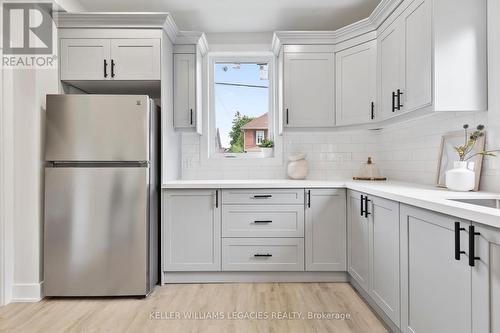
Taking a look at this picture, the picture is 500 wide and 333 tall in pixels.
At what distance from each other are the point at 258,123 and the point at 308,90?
28.8 inches

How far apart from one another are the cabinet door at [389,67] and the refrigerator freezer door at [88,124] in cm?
202

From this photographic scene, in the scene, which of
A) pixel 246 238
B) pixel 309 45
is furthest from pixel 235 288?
pixel 309 45

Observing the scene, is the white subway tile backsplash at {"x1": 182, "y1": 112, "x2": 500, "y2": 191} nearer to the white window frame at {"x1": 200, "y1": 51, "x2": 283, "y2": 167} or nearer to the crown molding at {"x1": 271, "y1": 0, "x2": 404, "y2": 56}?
the white window frame at {"x1": 200, "y1": 51, "x2": 283, "y2": 167}

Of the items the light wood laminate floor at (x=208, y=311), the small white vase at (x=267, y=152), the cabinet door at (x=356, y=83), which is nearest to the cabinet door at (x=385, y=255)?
the light wood laminate floor at (x=208, y=311)

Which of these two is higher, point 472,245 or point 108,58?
point 108,58

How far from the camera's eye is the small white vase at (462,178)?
2.03 metres

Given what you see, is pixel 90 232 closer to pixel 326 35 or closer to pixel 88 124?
pixel 88 124

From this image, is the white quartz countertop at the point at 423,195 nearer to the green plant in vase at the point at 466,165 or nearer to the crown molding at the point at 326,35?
the green plant in vase at the point at 466,165

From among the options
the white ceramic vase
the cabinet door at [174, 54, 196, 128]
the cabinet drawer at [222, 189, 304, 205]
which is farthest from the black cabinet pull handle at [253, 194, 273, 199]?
the cabinet door at [174, 54, 196, 128]

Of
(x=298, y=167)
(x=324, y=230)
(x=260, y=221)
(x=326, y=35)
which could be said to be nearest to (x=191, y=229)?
(x=260, y=221)

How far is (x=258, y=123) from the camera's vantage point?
146 inches

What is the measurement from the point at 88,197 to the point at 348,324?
215cm

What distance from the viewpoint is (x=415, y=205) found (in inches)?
66.9

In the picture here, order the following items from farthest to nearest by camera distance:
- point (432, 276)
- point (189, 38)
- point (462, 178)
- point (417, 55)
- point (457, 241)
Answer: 1. point (189, 38)
2. point (417, 55)
3. point (462, 178)
4. point (432, 276)
5. point (457, 241)
